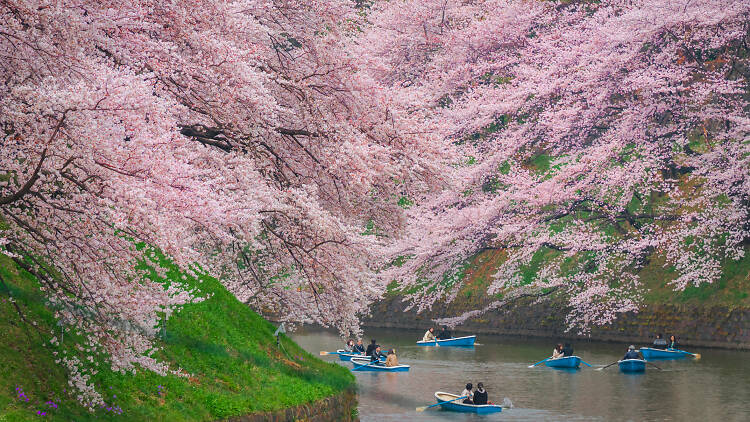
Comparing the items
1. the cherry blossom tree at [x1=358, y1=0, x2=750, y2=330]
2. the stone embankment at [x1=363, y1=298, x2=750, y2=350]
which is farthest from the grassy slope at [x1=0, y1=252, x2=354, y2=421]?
the stone embankment at [x1=363, y1=298, x2=750, y2=350]

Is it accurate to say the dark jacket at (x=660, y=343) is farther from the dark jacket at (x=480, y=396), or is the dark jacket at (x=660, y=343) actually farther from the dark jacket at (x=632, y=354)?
the dark jacket at (x=480, y=396)

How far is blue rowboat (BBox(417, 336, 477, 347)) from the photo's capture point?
136 ft

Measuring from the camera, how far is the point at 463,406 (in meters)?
25.1

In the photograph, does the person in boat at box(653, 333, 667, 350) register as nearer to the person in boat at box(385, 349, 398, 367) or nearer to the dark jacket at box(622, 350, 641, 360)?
the dark jacket at box(622, 350, 641, 360)

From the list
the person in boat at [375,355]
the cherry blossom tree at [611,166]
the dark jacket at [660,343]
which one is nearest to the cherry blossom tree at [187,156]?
the person in boat at [375,355]

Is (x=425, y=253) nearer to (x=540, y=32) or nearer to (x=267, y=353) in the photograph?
(x=540, y=32)

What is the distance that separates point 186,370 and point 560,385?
17448 millimetres

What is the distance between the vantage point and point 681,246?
35656mm

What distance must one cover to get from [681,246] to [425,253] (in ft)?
37.4

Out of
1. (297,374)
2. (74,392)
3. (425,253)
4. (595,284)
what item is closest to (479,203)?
(425,253)

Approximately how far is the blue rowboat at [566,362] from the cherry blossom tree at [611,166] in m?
4.39

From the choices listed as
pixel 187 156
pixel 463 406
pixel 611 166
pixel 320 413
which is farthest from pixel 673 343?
pixel 187 156

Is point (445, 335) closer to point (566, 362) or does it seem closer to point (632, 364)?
point (566, 362)

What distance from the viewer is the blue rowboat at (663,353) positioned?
3416 cm
